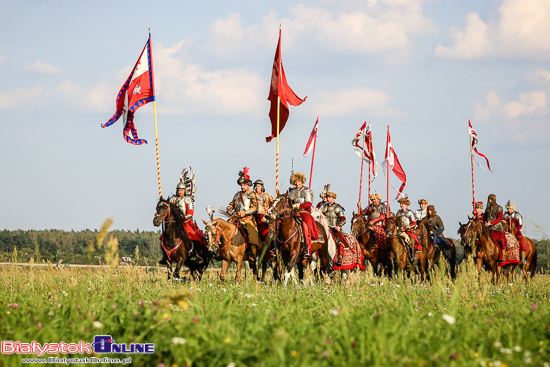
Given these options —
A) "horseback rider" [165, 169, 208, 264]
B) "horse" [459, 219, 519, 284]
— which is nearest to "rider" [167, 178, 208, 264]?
"horseback rider" [165, 169, 208, 264]

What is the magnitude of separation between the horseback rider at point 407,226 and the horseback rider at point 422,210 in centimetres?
137

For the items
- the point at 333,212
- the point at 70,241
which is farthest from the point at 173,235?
the point at 70,241

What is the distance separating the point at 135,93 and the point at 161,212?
3616mm

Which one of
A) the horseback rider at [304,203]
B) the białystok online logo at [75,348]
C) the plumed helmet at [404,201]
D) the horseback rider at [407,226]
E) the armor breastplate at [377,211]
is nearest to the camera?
Answer: the białystok online logo at [75,348]

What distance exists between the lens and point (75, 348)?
6.92 metres

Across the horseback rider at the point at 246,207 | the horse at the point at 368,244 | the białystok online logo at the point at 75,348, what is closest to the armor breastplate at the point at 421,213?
the horse at the point at 368,244

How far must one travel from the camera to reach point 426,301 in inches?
413

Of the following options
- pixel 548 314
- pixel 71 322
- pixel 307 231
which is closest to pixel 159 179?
pixel 307 231

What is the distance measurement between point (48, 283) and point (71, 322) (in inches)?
205

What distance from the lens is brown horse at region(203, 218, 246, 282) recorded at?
1656 cm

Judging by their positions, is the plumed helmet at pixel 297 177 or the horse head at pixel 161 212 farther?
the plumed helmet at pixel 297 177

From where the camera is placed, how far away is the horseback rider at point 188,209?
57.8ft

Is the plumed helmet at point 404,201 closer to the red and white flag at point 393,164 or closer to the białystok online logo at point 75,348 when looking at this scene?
the red and white flag at point 393,164

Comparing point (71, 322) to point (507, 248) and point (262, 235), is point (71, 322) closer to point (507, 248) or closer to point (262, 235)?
point (262, 235)
